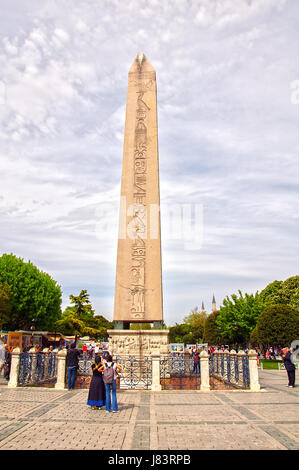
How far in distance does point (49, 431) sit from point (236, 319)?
121 feet

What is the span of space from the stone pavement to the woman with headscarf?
192mm

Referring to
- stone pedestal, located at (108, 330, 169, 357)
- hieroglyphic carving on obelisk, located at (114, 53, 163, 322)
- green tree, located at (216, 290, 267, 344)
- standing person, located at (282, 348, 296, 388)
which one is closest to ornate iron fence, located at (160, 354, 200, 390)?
stone pedestal, located at (108, 330, 169, 357)

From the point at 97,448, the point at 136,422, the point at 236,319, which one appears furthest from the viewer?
the point at 236,319

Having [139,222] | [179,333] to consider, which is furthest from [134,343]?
[179,333]

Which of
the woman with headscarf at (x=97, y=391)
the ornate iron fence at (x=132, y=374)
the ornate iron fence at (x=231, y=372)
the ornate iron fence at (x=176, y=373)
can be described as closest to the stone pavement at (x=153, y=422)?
the woman with headscarf at (x=97, y=391)

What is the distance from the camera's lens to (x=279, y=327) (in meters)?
29.3

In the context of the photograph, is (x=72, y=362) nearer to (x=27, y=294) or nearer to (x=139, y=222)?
(x=139, y=222)

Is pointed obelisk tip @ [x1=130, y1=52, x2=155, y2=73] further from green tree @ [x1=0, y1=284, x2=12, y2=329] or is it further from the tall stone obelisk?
green tree @ [x1=0, y1=284, x2=12, y2=329]

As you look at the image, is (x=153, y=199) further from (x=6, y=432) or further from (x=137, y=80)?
(x=6, y=432)

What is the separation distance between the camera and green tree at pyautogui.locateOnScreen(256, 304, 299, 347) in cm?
2902

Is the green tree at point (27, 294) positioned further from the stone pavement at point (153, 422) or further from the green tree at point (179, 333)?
the green tree at point (179, 333)

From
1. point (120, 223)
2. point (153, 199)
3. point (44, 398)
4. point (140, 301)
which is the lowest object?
point (44, 398)

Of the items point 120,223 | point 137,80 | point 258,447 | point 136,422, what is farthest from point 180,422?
point 137,80

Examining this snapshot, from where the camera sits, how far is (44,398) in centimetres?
942
